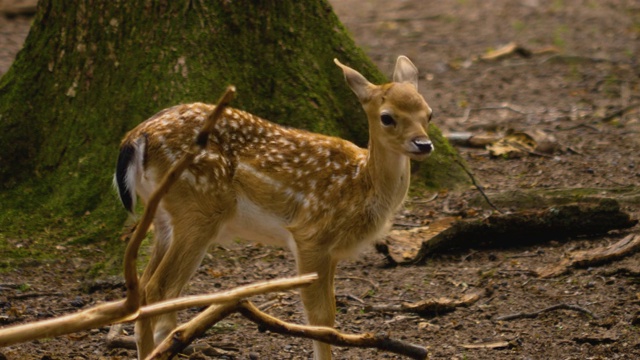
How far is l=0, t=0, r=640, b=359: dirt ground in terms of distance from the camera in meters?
5.52

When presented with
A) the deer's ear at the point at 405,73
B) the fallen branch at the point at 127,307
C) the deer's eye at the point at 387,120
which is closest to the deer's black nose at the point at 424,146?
the deer's eye at the point at 387,120

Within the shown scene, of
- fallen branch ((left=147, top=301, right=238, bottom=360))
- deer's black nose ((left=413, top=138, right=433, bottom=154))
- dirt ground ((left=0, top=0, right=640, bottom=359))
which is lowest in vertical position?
dirt ground ((left=0, top=0, right=640, bottom=359))

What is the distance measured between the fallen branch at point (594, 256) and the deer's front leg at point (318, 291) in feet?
5.52

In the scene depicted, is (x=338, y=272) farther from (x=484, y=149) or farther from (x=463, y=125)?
(x=463, y=125)

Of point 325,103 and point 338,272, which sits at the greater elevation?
point 325,103

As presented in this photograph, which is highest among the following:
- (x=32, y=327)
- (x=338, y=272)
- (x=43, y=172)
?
(x=32, y=327)

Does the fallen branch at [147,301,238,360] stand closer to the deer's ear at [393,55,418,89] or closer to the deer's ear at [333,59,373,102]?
the deer's ear at [333,59,373,102]

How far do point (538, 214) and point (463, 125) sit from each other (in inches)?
139

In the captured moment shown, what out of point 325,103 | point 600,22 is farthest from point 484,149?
point 600,22

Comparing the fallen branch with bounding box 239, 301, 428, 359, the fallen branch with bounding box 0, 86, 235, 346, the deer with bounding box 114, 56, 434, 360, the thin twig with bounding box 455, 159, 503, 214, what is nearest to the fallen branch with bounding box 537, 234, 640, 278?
the thin twig with bounding box 455, 159, 503, 214

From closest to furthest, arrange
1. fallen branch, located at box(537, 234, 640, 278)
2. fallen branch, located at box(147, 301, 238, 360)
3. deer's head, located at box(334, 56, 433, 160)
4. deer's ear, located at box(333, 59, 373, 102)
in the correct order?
1. fallen branch, located at box(147, 301, 238, 360)
2. deer's head, located at box(334, 56, 433, 160)
3. deer's ear, located at box(333, 59, 373, 102)
4. fallen branch, located at box(537, 234, 640, 278)

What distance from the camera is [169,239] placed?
5.45 m

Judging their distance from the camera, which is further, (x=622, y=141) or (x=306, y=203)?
(x=622, y=141)

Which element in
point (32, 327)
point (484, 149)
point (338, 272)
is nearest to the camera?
point (32, 327)
